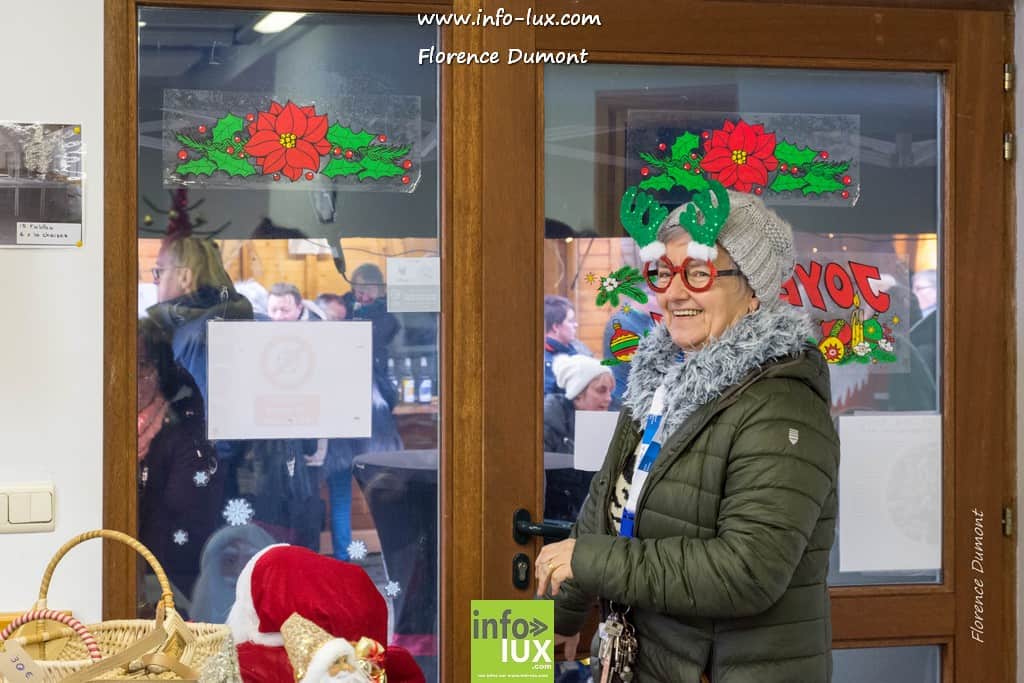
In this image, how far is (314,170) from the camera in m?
2.38

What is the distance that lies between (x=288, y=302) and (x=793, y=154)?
3.87ft

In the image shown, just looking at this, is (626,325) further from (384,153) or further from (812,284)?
(384,153)

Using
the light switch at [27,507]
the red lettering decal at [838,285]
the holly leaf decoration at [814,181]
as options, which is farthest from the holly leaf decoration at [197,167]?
the red lettering decal at [838,285]

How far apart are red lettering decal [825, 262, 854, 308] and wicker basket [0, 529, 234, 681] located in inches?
59.0

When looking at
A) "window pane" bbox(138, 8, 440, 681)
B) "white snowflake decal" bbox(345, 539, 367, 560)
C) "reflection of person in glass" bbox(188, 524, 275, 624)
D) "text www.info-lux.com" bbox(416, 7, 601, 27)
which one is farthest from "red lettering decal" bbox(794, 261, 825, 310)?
"reflection of person in glass" bbox(188, 524, 275, 624)

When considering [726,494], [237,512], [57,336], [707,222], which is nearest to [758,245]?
[707,222]

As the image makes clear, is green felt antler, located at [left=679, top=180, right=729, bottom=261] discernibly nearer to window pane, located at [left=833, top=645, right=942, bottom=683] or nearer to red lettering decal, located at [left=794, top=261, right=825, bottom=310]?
red lettering decal, located at [left=794, top=261, right=825, bottom=310]

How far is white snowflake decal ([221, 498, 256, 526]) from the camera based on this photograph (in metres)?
2.37

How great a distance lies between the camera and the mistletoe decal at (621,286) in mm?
2443

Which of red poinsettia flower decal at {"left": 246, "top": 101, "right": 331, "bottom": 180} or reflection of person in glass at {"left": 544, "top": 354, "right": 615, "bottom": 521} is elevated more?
red poinsettia flower decal at {"left": 246, "top": 101, "right": 331, "bottom": 180}

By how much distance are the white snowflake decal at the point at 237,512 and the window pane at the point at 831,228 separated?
66cm

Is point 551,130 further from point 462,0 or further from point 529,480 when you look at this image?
point 529,480

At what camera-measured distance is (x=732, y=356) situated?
185cm

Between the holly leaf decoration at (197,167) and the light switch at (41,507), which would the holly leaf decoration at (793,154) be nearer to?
the holly leaf decoration at (197,167)
